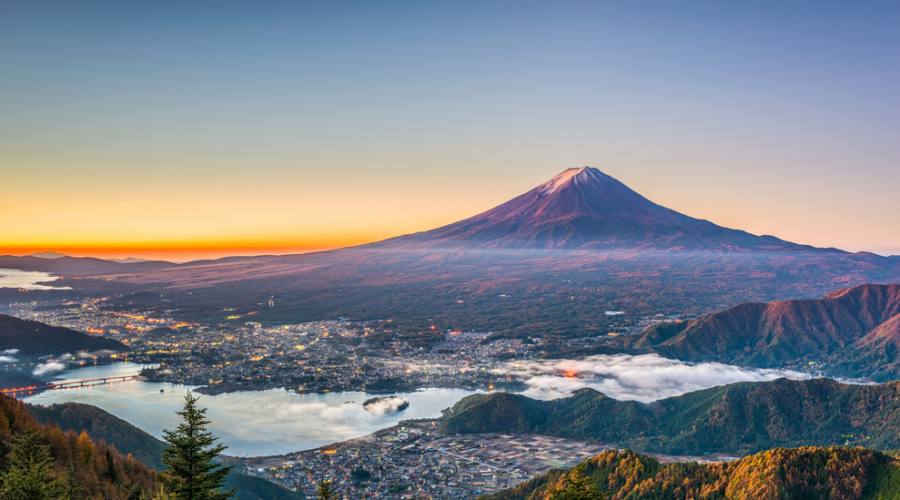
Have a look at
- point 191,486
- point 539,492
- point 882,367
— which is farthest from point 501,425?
point 882,367

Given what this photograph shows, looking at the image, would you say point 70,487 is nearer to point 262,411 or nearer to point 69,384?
point 262,411

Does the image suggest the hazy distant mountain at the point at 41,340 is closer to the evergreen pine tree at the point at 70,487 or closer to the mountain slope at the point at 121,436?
the mountain slope at the point at 121,436

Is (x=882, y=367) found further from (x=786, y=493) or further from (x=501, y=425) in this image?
(x=786, y=493)

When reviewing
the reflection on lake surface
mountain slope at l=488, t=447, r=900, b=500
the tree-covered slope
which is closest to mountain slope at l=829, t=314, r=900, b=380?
the reflection on lake surface

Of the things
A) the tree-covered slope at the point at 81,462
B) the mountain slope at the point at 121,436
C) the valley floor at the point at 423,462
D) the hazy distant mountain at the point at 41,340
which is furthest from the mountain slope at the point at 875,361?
the hazy distant mountain at the point at 41,340

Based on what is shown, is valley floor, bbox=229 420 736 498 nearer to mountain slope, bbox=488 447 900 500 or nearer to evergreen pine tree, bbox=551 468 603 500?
mountain slope, bbox=488 447 900 500

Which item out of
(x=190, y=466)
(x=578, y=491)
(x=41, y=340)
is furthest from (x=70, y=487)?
(x=41, y=340)
